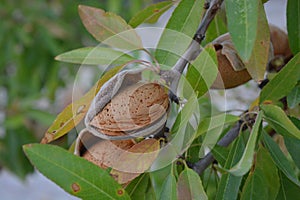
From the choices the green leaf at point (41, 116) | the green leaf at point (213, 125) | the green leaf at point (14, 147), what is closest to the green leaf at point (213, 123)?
the green leaf at point (213, 125)

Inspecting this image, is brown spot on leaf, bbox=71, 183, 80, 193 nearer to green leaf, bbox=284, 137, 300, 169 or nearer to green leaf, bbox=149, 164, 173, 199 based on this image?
green leaf, bbox=149, 164, 173, 199

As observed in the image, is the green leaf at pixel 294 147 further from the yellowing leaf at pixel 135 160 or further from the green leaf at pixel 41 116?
the green leaf at pixel 41 116

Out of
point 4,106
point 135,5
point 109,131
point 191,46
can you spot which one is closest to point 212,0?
point 191,46

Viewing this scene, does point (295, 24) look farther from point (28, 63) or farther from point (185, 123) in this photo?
point (28, 63)

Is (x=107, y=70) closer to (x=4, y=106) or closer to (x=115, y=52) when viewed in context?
(x=115, y=52)

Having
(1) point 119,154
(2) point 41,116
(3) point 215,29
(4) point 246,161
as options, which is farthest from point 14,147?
(4) point 246,161

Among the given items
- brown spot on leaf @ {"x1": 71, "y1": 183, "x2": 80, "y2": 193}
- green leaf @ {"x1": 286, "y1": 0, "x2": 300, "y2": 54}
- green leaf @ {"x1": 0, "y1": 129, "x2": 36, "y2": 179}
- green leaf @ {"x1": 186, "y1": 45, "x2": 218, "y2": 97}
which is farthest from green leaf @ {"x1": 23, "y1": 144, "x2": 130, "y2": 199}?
green leaf @ {"x1": 0, "y1": 129, "x2": 36, "y2": 179}
